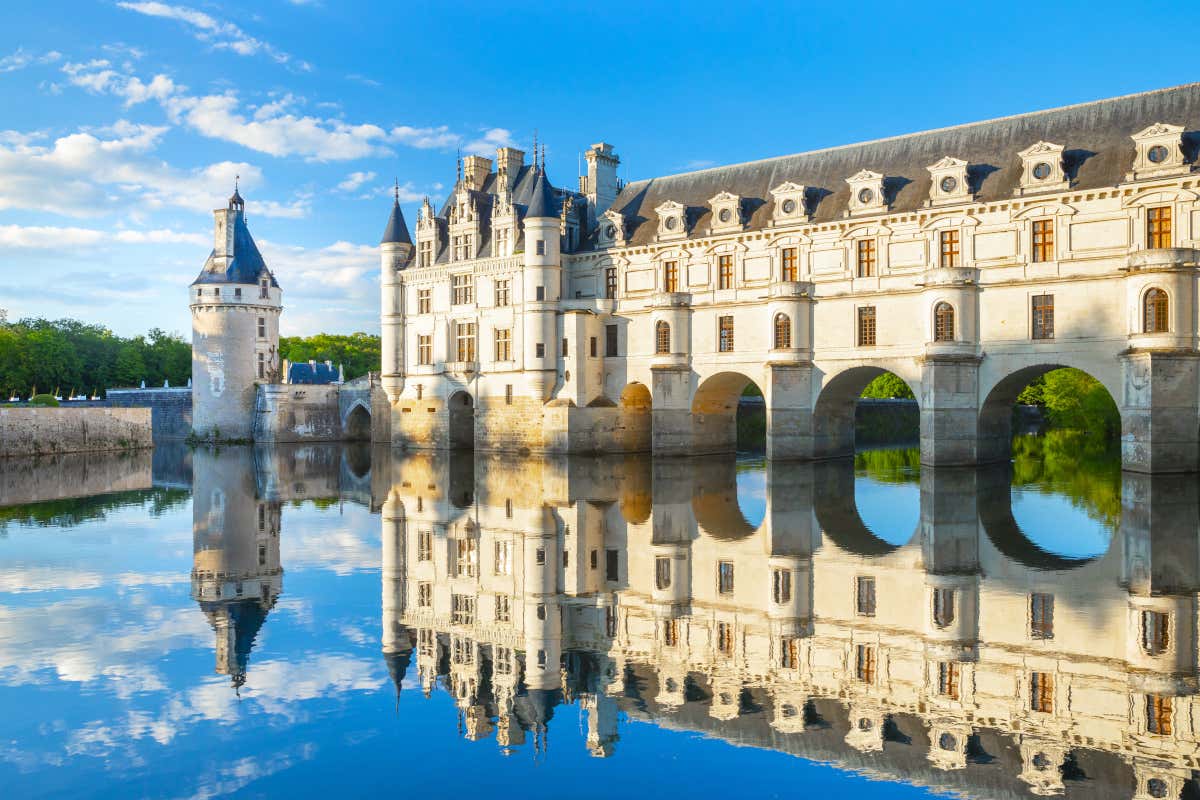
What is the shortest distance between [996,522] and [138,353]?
9448 centimetres

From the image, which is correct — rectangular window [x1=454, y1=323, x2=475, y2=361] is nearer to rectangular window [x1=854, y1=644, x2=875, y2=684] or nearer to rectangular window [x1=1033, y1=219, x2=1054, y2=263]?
rectangular window [x1=1033, y1=219, x2=1054, y2=263]

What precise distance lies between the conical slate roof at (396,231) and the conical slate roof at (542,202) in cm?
1139

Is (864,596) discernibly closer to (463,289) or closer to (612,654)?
(612,654)

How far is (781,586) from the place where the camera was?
597 inches

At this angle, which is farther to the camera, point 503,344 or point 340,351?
point 340,351

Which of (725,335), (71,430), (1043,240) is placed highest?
(1043,240)

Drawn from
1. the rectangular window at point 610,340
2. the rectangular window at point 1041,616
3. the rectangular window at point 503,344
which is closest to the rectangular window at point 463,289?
the rectangular window at point 503,344

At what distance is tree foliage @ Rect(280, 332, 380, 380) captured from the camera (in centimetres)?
11444

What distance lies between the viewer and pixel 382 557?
19.3 m

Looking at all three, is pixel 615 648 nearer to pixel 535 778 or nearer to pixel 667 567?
pixel 535 778

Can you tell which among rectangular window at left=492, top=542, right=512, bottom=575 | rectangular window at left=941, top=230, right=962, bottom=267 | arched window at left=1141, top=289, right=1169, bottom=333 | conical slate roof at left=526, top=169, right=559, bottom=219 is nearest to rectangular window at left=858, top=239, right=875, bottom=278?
rectangular window at left=941, top=230, right=962, bottom=267

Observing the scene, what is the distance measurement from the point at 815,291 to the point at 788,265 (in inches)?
72.6

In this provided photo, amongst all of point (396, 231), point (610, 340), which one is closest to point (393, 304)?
point (396, 231)

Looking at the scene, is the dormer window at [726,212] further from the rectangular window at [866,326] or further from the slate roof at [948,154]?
the rectangular window at [866,326]
